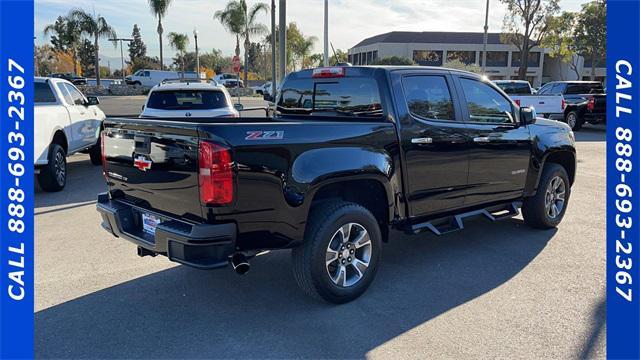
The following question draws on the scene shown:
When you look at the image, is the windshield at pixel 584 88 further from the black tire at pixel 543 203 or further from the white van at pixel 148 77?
the white van at pixel 148 77

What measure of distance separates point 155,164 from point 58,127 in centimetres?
584

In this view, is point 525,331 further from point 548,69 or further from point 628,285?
point 548,69

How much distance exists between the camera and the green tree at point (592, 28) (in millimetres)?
34688

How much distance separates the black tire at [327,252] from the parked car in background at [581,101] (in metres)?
17.3

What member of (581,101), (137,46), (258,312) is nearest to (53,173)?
(258,312)

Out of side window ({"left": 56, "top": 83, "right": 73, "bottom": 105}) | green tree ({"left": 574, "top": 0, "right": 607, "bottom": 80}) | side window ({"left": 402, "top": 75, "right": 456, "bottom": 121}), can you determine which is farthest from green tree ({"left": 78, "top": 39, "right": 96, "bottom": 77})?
side window ({"left": 402, "top": 75, "right": 456, "bottom": 121})

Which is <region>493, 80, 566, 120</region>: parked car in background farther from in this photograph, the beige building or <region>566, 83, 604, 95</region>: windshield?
the beige building

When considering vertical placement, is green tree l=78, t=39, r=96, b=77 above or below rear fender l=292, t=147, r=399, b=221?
above

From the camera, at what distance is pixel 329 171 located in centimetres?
389

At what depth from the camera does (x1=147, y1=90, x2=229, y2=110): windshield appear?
9194 millimetres

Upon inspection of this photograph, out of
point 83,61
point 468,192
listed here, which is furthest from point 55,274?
point 83,61

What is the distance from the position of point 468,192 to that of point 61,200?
614 cm

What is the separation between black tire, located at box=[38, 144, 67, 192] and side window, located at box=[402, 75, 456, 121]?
6.27m

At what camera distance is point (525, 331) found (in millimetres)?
3729
